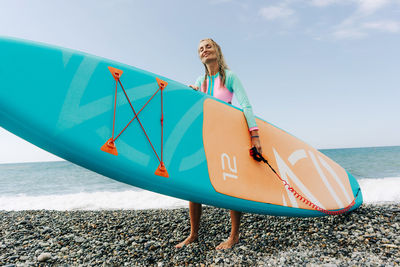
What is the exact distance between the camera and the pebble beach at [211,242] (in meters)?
2.17

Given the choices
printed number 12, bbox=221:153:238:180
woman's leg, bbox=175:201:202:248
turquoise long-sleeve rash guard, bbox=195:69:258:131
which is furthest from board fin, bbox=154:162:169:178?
turquoise long-sleeve rash guard, bbox=195:69:258:131

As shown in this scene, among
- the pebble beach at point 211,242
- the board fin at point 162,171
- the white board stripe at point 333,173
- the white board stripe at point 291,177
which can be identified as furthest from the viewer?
the white board stripe at point 333,173

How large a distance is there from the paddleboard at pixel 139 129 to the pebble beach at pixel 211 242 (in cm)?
37

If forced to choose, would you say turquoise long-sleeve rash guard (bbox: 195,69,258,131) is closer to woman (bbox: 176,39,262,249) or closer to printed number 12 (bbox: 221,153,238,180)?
woman (bbox: 176,39,262,249)

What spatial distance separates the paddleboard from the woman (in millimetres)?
109

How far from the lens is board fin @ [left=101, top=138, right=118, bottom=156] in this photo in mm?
1736

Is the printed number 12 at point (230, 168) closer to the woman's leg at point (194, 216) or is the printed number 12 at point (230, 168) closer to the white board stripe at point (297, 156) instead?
the woman's leg at point (194, 216)

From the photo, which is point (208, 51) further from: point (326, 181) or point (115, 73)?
point (326, 181)

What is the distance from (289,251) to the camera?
7.52ft

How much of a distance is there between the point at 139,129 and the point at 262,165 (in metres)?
1.35

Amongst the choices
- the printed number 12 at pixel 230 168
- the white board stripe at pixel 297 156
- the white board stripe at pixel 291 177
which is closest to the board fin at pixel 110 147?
the printed number 12 at pixel 230 168

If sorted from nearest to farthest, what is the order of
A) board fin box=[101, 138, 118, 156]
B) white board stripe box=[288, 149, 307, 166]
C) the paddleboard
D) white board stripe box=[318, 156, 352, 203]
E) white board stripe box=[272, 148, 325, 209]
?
1. the paddleboard
2. board fin box=[101, 138, 118, 156]
3. white board stripe box=[272, 148, 325, 209]
4. white board stripe box=[288, 149, 307, 166]
5. white board stripe box=[318, 156, 352, 203]

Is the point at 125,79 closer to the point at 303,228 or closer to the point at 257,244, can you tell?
the point at 257,244

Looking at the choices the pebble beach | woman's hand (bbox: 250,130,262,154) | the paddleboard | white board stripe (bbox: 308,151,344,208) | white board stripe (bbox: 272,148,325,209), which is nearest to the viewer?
the paddleboard
